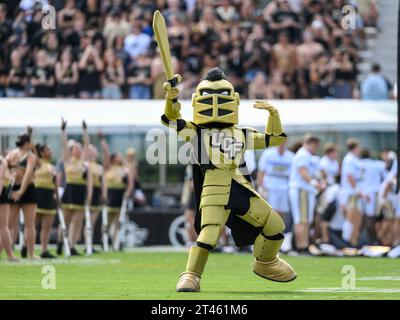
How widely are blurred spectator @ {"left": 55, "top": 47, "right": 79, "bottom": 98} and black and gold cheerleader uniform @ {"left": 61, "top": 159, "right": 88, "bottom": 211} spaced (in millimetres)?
3995

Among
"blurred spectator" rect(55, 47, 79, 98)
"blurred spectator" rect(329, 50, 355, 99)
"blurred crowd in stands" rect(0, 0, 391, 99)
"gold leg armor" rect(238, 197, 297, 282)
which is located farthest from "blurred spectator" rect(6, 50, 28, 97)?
"gold leg armor" rect(238, 197, 297, 282)

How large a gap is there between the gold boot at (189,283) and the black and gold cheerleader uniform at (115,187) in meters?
11.9

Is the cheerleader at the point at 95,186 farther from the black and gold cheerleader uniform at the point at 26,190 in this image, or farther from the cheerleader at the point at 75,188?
the black and gold cheerleader uniform at the point at 26,190

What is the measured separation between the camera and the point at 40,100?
86.9 feet

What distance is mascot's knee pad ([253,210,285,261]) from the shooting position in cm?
1486

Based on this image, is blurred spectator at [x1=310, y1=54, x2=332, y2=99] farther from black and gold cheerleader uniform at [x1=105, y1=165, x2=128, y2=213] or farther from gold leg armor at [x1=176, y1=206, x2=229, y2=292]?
gold leg armor at [x1=176, y1=206, x2=229, y2=292]

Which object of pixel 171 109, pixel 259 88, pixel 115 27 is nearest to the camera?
pixel 171 109

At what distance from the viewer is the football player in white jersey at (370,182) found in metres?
24.9

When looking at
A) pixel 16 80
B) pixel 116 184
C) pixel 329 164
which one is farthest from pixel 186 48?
pixel 329 164

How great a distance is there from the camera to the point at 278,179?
2433cm

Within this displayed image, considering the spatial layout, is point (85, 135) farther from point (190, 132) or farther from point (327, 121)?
point (190, 132)

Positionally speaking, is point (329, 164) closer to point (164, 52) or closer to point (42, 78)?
point (42, 78)

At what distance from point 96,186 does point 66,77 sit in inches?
156
